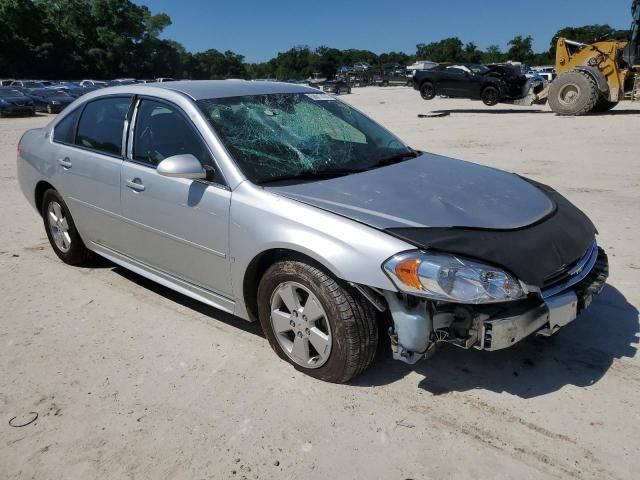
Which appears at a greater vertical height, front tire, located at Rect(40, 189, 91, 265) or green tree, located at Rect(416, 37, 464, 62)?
green tree, located at Rect(416, 37, 464, 62)

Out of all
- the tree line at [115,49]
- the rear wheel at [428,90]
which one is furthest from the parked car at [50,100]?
the tree line at [115,49]

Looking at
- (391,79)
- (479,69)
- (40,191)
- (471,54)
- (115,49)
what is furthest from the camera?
(471,54)

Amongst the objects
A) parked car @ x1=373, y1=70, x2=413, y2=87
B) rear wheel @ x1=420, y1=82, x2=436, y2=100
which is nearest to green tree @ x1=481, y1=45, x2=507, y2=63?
parked car @ x1=373, y1=70, x2=413, y2=87

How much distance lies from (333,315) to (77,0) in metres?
102

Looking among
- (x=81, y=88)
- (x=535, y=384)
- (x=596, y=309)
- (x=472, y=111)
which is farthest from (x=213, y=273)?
(x=81, y=88)

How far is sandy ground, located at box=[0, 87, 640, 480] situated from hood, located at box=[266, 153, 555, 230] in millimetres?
889

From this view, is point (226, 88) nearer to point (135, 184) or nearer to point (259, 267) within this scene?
point (135, 184)

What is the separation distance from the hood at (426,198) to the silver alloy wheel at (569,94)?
50.2ft

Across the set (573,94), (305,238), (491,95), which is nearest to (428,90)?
(491,95)

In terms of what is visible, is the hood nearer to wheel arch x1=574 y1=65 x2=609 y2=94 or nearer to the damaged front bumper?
the damaged front bumper

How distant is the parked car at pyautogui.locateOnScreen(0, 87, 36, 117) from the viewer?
82.9ft

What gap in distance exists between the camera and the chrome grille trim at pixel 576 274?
8.80ft

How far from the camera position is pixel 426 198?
3.01 metres

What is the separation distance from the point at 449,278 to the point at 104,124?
3012 millimetres
